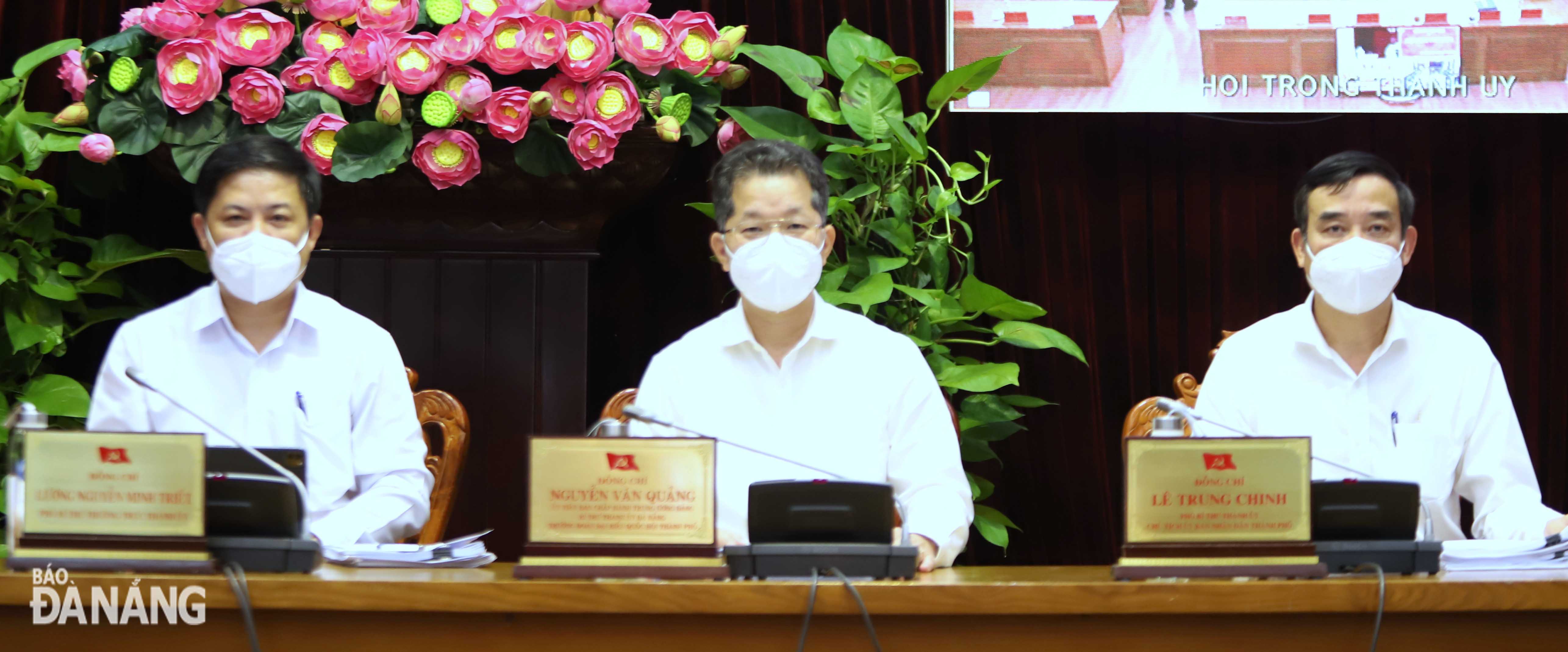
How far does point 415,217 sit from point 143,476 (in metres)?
1.12

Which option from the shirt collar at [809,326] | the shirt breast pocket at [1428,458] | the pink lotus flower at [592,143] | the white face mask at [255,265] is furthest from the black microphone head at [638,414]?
the shirt breast pocket at [1428,458]

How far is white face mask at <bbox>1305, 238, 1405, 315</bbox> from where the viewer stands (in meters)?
1.92

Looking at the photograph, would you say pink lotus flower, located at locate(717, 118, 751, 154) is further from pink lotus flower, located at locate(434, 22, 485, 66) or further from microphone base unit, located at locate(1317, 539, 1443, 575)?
microphone base unit, located at locate(1317, 539, 1443, 575)

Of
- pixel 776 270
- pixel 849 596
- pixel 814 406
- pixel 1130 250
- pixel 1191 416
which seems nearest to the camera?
pixel 849 596

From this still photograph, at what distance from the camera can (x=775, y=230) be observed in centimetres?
193

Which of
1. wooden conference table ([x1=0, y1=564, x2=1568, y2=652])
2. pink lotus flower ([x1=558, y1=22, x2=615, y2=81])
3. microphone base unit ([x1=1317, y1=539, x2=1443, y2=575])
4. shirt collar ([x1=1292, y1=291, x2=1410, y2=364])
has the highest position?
pink lotus flower ([x1=558, y1=22, x2=615, y2=81])

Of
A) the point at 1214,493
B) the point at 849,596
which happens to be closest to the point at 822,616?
the point at 849,596

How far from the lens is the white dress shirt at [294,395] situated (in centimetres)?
190

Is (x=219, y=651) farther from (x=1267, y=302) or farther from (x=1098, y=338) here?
(x=1267, y=302)

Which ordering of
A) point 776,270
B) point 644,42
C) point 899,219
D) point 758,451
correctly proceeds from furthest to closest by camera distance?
point 899,219 < point 644,42 < point 776,270 < point 758,451

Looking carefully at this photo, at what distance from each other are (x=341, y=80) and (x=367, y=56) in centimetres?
7

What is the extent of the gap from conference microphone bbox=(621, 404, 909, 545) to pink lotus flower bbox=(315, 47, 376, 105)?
0.73 m

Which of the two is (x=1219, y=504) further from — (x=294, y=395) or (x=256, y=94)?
(x=256, y=94)

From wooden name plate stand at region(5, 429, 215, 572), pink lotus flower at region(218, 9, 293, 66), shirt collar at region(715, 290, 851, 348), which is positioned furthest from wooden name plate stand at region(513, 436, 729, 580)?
pink lotus flower at region(218, 9, 293, 66)
